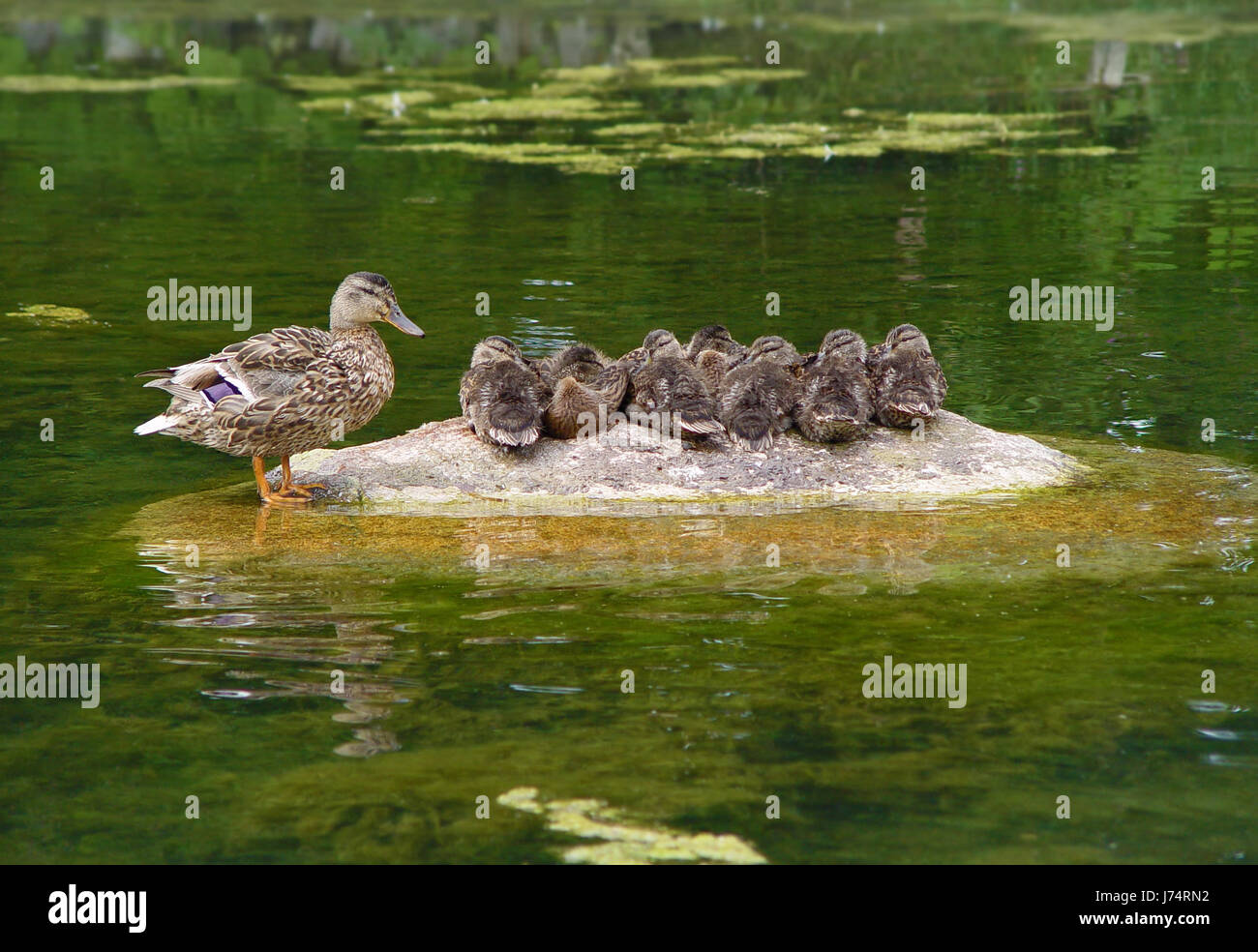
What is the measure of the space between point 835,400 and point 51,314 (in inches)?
340

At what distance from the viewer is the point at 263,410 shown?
9.13m

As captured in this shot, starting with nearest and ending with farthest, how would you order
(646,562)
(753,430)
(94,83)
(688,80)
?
1. (646,562)
2. (753,430)
3. (688,80)
4. (94,83)

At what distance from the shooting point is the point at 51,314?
15.1 metres

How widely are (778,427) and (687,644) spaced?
2.50 m

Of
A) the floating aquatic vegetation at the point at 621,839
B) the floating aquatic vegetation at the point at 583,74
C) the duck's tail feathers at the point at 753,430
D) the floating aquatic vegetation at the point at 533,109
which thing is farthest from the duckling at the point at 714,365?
the floating aquatic vegetation at the point at 583,74

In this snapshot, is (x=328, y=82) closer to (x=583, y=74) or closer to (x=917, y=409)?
(x=583, y=74)

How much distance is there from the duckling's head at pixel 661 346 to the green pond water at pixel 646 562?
3.98 feet

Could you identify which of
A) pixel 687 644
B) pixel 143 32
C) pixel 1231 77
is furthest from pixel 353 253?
pixel 143 32

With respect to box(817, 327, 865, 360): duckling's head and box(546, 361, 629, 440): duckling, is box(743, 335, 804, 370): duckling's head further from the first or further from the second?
box(546, 361, 629, 440): duckling

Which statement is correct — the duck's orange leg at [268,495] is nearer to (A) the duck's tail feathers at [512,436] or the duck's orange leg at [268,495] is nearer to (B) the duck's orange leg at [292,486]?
(B) the duck's orange leg at [292,486]

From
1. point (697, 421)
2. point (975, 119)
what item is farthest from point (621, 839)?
point (975, 119)

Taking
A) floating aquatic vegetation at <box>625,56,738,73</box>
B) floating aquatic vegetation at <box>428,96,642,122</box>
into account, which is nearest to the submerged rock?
floating aquatic vegetation at <box>428,96,642,122</box>

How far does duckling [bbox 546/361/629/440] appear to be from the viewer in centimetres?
948
